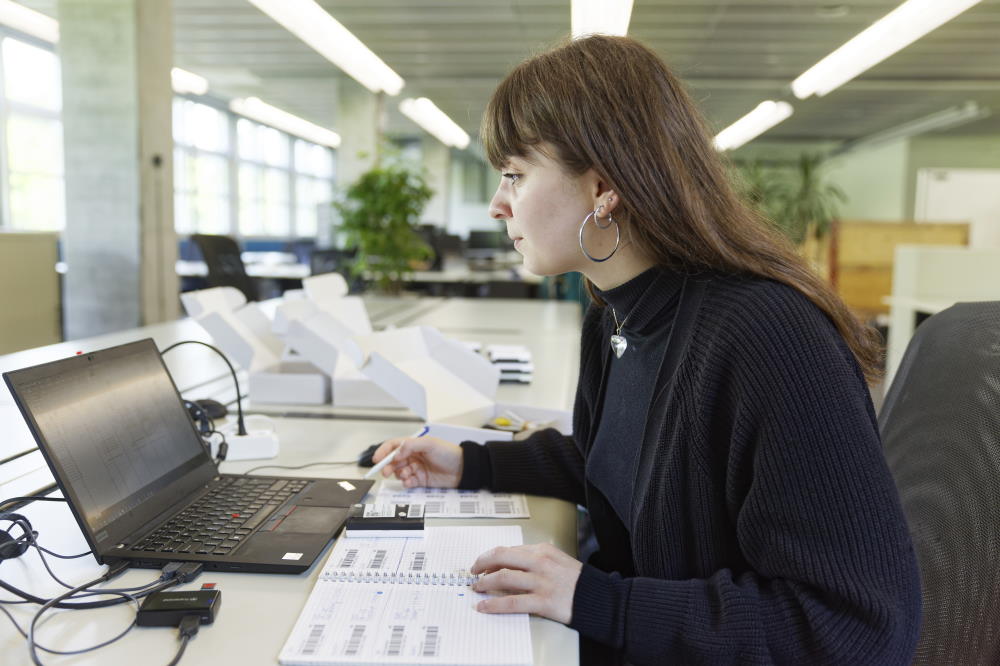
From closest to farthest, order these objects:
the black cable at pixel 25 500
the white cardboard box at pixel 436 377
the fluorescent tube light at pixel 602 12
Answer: the black cable at pixel 25 500, the white cardboard box at pixel 436 377, the fluorescent tube light at pixel 602 12

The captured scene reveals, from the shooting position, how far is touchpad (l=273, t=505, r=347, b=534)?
1007 mm

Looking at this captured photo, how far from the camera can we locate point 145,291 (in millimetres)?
4812

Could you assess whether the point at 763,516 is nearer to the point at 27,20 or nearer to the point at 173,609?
the point at 173,609

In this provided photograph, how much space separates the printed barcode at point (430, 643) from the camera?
72cm

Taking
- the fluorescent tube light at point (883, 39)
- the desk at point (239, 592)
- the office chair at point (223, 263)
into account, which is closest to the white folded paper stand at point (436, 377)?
the desk at point (239, 592)

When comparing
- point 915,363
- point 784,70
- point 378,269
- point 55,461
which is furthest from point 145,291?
point 784,70

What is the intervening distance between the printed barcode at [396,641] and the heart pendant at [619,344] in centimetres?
53

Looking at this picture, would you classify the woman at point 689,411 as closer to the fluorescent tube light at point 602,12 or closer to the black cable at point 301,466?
the black cable at point 301,466

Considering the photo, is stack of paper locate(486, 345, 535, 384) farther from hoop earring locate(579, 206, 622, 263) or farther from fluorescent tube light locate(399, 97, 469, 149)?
fluorescent tube light locate(399, 97, 469, 149)

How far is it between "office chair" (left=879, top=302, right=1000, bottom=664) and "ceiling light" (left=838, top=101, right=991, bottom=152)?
36.5ft

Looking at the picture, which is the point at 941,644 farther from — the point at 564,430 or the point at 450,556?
the point at 564,430

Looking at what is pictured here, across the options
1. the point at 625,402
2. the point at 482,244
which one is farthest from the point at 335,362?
the point at 482,244

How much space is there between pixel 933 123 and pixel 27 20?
38.0 feet

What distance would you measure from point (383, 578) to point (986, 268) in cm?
491
